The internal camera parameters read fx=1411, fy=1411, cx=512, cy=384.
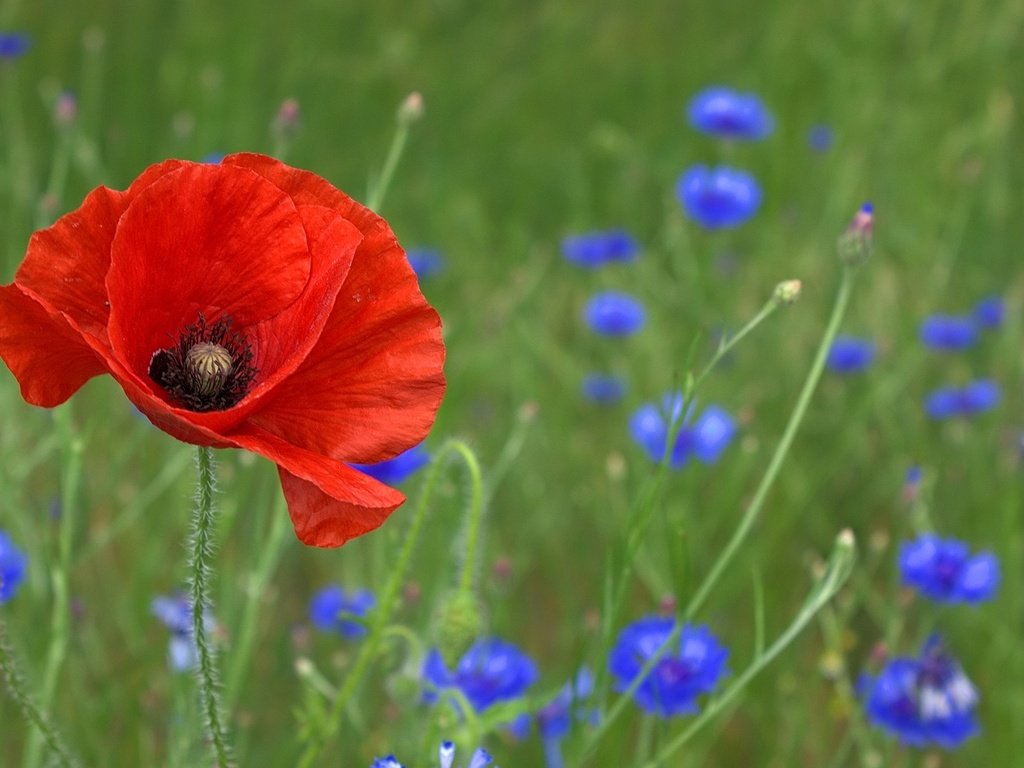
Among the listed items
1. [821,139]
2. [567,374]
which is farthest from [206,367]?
[821,139]

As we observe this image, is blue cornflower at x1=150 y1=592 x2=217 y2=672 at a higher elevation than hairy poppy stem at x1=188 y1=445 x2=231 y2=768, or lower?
higher

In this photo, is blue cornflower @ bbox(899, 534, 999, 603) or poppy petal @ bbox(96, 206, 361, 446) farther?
blue cornflower @ bbox(899, 534, 999, 603)

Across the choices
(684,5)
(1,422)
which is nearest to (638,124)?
(684,5)

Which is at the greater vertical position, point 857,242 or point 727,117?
point 727,117

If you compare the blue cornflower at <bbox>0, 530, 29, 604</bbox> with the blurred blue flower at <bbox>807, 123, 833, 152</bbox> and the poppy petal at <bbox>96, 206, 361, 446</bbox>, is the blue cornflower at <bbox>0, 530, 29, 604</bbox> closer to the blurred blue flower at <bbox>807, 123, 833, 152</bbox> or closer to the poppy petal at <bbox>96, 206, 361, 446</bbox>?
the poppy petal at <bbox>96, 206, 361, 446</bbox>

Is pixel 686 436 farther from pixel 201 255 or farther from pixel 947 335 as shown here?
pixel 201 255

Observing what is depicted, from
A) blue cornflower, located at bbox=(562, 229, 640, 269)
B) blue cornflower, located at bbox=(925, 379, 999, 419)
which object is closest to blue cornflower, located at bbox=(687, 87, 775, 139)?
blue cornflower, located at bbox=(562, 229, 640, 269)

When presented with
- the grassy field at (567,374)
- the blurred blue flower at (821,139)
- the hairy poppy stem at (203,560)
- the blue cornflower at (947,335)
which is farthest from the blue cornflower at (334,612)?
the blurred blue flower at (821,139)
